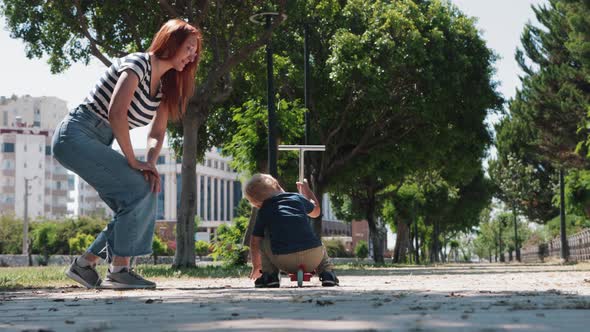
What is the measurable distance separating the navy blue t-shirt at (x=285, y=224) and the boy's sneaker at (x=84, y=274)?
1410 millimetres

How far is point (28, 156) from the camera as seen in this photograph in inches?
6324

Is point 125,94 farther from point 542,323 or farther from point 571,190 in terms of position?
point 571,190

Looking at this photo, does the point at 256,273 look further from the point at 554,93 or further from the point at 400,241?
the point at 400,241

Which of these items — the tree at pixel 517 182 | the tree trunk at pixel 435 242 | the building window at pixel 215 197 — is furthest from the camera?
the building window at pixel 215 197

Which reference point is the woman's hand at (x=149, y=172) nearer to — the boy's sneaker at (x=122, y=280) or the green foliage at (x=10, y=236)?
the boy's sneaker at (x=122, y=280)

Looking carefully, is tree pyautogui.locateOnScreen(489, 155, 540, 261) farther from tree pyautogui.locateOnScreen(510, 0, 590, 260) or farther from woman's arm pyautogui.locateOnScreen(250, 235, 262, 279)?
woman's arm pyautogui.locateOnScreen(250, 235, 262, 279)

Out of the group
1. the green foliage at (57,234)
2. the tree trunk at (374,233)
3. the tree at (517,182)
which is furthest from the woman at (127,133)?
the green foliage at (57,234)

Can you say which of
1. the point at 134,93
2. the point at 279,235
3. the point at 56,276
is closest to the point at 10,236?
the point at 56,276

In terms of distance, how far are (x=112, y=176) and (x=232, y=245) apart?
14.4 metres

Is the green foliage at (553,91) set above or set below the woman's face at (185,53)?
above

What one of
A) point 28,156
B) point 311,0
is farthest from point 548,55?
point 28,156

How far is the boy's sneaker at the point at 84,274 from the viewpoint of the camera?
295 inches

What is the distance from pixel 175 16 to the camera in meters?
19.8

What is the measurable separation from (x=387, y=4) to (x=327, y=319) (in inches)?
1180
